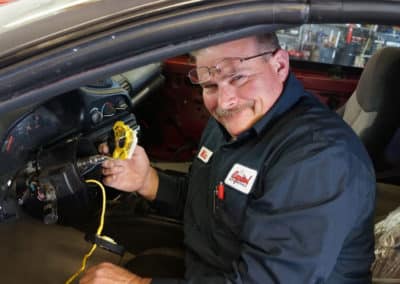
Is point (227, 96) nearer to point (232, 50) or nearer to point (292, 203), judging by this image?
point (232, 50)

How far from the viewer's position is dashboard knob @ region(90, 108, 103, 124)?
1396mm

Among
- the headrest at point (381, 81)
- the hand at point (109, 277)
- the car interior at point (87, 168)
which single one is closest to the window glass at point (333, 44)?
the car interior at point (87, 168)

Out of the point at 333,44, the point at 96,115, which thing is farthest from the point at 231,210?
the point at 333,44

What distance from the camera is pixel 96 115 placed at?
1412 millimetres

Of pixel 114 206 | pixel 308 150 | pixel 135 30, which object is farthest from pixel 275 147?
pixel 114 206

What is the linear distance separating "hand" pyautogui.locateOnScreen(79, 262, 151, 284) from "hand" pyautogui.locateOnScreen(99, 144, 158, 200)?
0.25m

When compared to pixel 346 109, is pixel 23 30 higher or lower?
higher

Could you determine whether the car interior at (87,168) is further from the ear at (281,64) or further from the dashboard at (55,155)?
the ear at (281,64)

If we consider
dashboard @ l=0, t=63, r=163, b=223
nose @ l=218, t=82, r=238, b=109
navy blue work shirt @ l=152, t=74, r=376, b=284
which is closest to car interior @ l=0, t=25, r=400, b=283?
dashboard @ l=0, t=63, r=163, b=223

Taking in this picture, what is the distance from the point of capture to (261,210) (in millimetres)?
883

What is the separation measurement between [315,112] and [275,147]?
0.12 metres

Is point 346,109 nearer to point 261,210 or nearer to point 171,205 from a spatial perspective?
point 171,205

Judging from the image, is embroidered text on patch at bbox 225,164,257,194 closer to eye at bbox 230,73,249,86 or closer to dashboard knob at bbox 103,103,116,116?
eye at bbox 230,73,249,86

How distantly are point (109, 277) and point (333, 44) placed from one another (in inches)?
70.0
